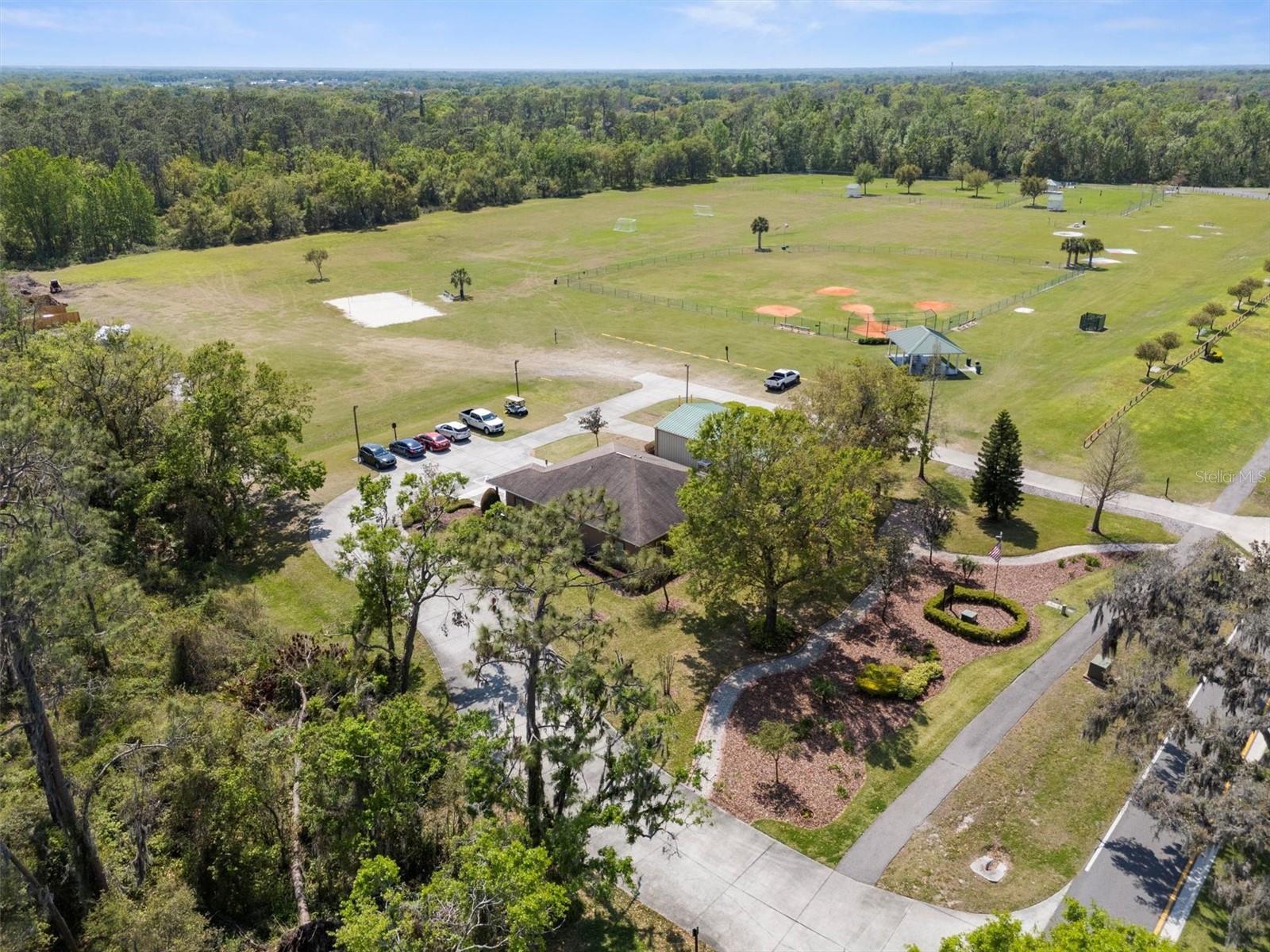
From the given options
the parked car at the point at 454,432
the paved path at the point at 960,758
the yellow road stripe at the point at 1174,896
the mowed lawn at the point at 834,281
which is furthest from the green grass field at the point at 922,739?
the mowed lawn at the point at 834,281

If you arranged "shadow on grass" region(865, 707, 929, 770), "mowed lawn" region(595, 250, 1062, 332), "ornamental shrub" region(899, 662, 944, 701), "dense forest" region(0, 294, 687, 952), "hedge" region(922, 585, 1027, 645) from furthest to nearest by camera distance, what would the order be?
"mowed lawn" region(595, 250, 1062, 332) < "hedge" region(922, 585, 1027, 645) < "ornamental shrub" region(899, 662, 944, 701) < "shadow on grass" region(865, 707, 929, 770) < "dense forest" region(0, 294, 687, 952)

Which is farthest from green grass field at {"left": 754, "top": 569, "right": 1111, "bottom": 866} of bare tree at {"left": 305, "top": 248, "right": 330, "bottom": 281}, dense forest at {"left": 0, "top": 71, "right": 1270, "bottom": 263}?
dense forest at {"left": 0, "top": 71, "right": 1270, "bottom": 263}

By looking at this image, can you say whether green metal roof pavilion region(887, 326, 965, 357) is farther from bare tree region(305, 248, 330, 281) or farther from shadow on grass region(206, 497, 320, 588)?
bare tree region(305, 248, 330, 281)

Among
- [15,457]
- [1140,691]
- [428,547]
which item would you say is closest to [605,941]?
[428,547]

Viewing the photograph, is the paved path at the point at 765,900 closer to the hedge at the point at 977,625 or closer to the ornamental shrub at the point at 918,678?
the ornamental shrub at the point at 918,678

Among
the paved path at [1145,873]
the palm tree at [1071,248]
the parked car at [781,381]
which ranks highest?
the palm tree at [1071,248]
